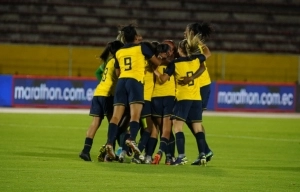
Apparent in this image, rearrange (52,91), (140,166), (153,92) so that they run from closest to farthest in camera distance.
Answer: (140,166) → (153,92) → (52,91)

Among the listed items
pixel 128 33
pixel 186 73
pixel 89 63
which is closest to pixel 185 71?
pixel 186 73

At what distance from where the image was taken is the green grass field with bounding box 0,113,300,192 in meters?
11.1

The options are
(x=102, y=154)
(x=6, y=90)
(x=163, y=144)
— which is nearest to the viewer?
(x=102, y=154)

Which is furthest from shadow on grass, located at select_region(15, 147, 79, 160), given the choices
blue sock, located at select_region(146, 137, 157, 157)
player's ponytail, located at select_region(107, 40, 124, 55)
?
player's ponytail, located at select_region(107, 40, 124, 55)

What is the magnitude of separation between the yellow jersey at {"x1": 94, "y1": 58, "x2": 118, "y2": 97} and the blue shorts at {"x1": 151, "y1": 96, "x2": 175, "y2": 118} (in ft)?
2.27

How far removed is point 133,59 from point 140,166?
172 centimetres

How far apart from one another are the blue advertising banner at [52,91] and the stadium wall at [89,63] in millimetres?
1049

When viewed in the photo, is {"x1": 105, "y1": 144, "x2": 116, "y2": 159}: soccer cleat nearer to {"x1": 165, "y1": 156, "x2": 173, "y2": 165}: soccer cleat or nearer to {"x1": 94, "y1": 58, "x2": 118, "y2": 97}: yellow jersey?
{"x1": 165, "y1": 156, "x2": 173, "y2": 165}: soccer cleat

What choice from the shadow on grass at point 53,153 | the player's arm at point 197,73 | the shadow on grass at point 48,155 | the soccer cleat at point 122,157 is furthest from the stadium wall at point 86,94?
the player's arm at point 197,73

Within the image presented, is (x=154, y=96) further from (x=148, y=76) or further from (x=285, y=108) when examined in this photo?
(x=285, y=108)

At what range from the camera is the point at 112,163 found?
14.1m

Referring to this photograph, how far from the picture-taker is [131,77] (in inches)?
565

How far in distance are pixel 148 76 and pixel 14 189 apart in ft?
16.6

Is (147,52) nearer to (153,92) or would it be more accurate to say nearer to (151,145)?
(153,92)
